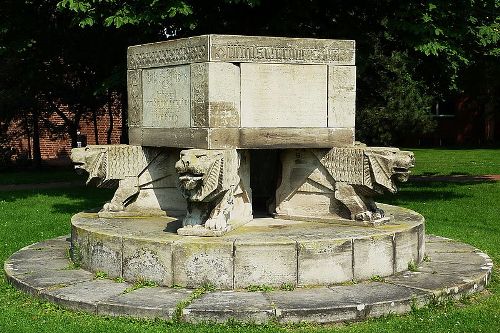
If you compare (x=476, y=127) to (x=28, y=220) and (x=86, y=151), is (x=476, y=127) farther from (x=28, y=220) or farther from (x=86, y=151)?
(x=86, y=151)

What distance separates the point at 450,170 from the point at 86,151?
59.0ft

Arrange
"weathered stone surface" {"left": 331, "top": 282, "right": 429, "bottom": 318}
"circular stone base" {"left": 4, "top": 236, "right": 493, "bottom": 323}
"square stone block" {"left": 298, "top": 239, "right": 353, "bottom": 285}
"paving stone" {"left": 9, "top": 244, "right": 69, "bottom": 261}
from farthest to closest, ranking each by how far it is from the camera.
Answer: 1. "paving stone" {"left": 9, "top": 244, "right": 69, "bottom": 261}
2. "square stone block" {"left": 298, "top": 239, "right": 353, "bottom": 285}
3. "weathered stone surface" {"left": 331, "top": 282, "right": 429, "bottom": 318}
4. "circular stone base" {"left": 4, "top": 236, "right": 493, "bottom": 323}

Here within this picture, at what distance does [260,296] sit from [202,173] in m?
1.47

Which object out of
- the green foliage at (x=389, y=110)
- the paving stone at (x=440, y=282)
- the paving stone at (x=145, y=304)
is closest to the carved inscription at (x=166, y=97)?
the paving stone at (x=145, y=304)

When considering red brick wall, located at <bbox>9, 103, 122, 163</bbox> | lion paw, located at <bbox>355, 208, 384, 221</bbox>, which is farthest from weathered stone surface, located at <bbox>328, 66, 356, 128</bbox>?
red brick wall, located at <bbox>9, 103, 122, 163</bbox>

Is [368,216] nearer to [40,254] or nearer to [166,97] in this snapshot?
[166,97]

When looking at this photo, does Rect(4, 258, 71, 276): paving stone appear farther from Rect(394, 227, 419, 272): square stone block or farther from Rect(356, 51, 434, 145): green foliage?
Rect(356, 51, 434, 145): green foliage

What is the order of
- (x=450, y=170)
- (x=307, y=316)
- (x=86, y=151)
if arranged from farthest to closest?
(x=450, y=170), (x=86, y=151), (x=307, y=316)

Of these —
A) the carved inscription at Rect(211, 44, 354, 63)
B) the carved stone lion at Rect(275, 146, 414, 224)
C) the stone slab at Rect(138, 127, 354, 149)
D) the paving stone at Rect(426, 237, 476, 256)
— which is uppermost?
the carved inscription at Rect(211, 44, 354, 63)

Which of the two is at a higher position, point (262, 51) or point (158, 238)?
point (262, 51)

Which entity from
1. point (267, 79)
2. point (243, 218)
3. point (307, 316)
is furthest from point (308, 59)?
point (307, 316)

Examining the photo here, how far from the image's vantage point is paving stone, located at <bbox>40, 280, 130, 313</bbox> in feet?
21.2

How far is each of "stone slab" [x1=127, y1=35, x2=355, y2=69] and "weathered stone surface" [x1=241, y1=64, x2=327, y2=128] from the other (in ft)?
0.39

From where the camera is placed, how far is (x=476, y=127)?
40250mm
